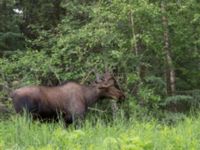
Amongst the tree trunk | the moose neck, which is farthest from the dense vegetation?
the moose neck

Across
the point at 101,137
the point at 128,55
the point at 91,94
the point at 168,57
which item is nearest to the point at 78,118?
the point at 91,94

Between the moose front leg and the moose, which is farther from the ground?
the moose

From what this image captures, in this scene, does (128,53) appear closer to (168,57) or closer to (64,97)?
(168,57)

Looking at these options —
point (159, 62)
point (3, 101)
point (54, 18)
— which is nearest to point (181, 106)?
point (159, 62)

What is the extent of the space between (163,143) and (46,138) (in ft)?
5.63

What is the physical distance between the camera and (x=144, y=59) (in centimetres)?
1480

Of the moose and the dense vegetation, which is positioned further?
the dense vegetation

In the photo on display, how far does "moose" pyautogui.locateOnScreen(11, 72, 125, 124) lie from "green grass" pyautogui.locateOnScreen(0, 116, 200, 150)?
2.22m

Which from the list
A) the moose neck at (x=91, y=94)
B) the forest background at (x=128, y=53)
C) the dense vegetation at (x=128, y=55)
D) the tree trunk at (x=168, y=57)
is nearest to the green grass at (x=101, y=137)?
the moose neck at (x=91, y=94)

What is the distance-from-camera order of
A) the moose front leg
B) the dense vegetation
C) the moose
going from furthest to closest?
1. the dense vegetation
2. the moose front leg
3. the moose

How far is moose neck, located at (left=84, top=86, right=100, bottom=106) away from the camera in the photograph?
11719 mm

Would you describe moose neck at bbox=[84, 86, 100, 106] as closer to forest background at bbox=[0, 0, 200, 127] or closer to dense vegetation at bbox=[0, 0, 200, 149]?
dense vegetation at bbox=[0, 0, 200, 149]

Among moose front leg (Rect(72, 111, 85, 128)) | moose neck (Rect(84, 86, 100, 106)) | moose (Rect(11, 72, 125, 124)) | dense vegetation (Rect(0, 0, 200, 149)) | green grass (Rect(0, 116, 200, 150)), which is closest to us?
green grass (Rect(0, 116, 200, 150))

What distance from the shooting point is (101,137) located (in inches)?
280
